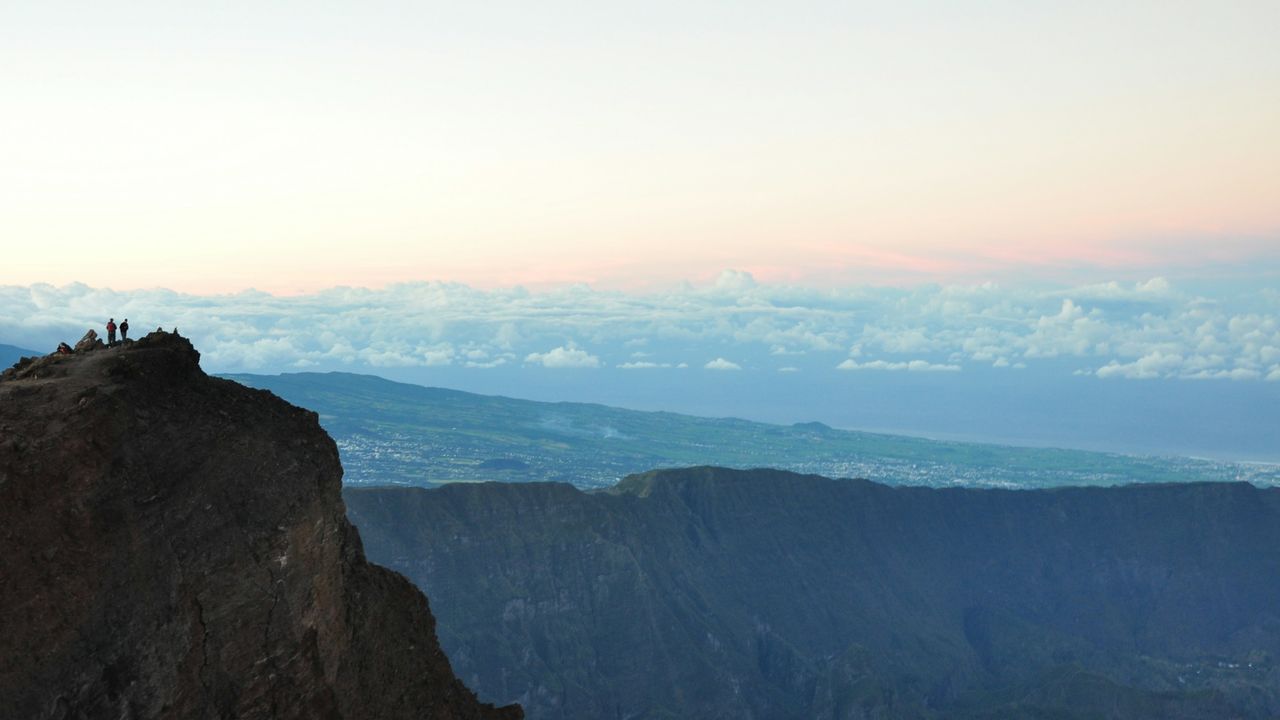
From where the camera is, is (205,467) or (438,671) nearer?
(205,467)

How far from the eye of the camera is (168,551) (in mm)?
34531

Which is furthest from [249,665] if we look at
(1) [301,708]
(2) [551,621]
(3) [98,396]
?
(2) [551,621]

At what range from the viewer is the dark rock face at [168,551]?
32625 millimetres

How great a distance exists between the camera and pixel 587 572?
174 m

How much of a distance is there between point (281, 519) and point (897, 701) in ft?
487

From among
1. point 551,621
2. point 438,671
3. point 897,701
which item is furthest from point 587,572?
point 438,671

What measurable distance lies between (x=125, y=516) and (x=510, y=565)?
5312 inches

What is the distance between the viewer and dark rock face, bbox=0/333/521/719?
32.6 metres

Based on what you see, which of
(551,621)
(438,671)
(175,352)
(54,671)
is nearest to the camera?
(54,671)

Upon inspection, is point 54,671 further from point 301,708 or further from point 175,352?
point 175,352

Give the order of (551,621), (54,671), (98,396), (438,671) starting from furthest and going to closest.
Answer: (551,621)
(438,671)
(98,396)
(54,671)

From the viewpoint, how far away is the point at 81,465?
34125 millimetres

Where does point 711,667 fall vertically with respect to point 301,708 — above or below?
below

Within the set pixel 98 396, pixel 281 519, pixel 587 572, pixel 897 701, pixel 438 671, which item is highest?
pixel 98 396
